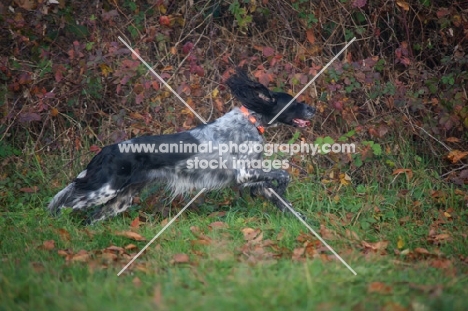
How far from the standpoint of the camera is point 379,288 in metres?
3.53

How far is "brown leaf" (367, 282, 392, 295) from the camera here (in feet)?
11.5

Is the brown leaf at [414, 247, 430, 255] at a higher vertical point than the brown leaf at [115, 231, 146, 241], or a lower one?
lower

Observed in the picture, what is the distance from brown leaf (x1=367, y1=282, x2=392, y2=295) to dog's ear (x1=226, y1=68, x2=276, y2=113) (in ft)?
9.24

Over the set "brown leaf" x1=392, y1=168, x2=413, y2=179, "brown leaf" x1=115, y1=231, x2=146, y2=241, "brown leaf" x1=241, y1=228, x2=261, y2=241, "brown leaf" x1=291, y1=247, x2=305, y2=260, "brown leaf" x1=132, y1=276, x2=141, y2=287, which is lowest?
"brown leaf" x1=392, y1=168, x2=413, y2=179

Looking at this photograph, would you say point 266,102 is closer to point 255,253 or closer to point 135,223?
point 135,223

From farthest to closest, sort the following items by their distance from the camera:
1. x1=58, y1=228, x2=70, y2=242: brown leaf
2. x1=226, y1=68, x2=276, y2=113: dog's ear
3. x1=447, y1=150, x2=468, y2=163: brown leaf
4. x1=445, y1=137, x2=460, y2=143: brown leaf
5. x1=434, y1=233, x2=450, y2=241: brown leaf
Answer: x1=445, y1=137, x2=460, y2=143: brown leaf
x1=447, y1=150, x2=468, y2=163: brown leaf
x1=226, y1=68, x2=276, y2=113: dog's ear
x1=58, y1=228, x2=70, y2=242: brown leaf
x1=434, y1=233, x2=450, y2=241: brown leaf

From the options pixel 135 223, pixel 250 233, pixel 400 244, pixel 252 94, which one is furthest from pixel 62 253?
pixel 400 244

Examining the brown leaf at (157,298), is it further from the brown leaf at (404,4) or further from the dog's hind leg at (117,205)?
the brown leaf at (404,4)

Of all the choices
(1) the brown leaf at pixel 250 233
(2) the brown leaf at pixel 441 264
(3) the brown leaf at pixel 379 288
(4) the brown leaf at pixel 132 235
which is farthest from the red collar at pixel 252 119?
(3) the brown leaf at pixel 379 288

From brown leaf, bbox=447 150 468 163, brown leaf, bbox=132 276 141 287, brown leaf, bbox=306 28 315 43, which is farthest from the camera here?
brown leaf, bbox=306 28 315 43

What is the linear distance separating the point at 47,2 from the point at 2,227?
331 centimetres

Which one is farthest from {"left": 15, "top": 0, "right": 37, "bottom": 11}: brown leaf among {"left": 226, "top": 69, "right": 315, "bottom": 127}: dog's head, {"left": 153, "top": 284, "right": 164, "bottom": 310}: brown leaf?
{"left": 153, "top": 284, "right": 164, "bottom": 310}: brown leaf

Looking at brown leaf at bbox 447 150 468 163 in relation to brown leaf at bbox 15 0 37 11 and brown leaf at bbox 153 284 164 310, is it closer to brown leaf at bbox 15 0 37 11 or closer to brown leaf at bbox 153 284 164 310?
brown leaf at bbox 153 284 164 310

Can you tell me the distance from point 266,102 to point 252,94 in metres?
0.16
